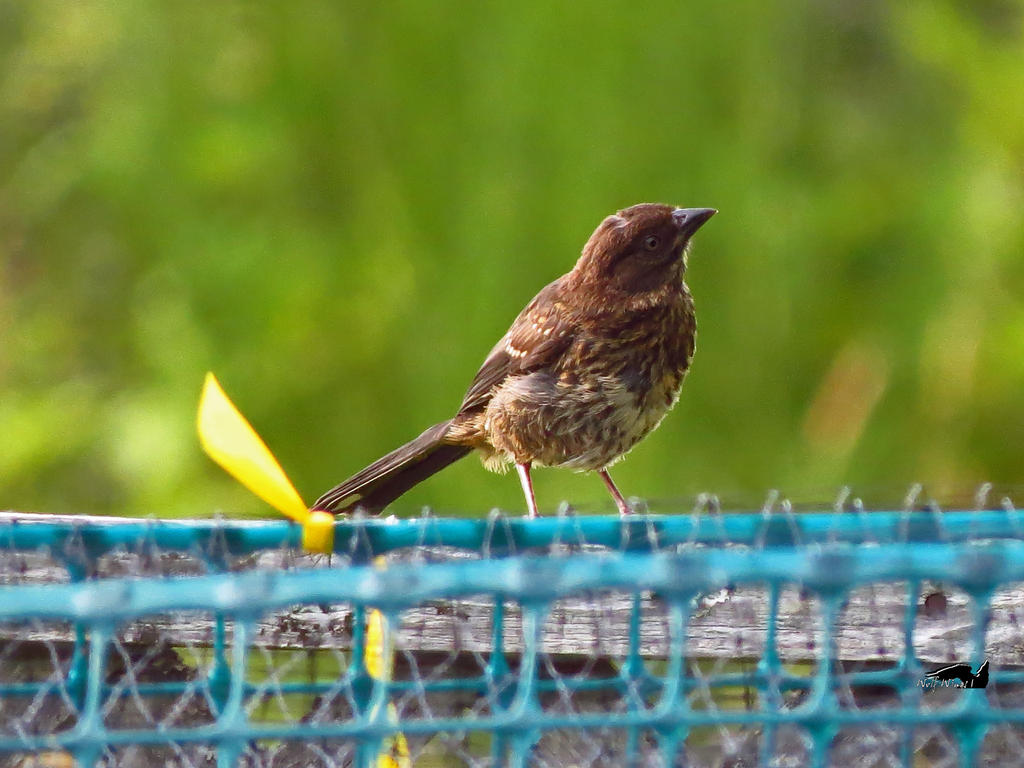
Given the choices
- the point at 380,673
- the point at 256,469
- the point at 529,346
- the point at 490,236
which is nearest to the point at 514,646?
the point at 380,673

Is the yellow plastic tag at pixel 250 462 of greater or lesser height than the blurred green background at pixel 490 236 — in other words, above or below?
below

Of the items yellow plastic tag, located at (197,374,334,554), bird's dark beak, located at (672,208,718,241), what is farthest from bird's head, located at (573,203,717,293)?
yellow plastic tag, located at (197,374,334,554)

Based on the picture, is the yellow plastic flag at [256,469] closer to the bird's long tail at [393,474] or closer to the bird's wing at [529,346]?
the bird's long tail at [393,474]

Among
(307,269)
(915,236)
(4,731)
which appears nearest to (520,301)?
(307,269)

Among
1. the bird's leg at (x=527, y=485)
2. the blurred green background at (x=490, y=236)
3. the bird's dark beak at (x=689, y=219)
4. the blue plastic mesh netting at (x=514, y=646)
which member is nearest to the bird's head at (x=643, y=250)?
the bird's dark beak at (x=689, y=219)

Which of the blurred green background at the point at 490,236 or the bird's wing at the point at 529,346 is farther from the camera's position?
the blurred green background at the point at 490,236

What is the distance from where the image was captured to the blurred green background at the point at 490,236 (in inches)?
181

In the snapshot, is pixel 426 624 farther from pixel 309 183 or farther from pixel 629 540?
pixel 309 183

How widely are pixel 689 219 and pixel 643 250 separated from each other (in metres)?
0.17

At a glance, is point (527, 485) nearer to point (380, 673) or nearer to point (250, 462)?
point (250, 462)

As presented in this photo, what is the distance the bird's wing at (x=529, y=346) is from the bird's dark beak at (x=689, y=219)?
1.32ft

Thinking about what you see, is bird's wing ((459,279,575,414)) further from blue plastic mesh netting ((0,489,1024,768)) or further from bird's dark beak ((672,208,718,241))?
blue plastic mesh netting ((0,489,1024,768))

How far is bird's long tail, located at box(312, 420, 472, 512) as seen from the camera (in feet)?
11.6

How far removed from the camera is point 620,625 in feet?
6.91
